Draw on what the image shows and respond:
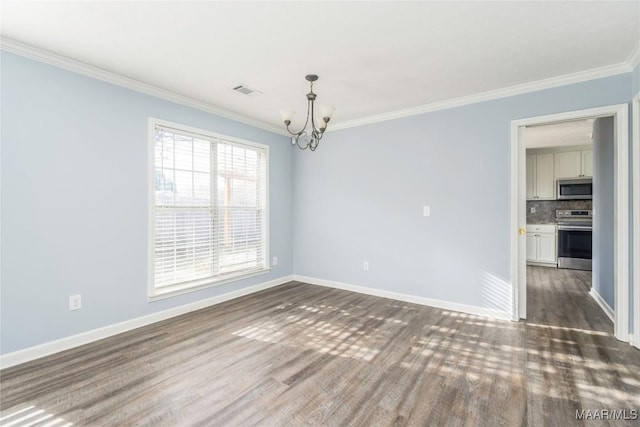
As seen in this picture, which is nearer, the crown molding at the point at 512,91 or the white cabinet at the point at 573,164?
the crown molding at the point at 512,91

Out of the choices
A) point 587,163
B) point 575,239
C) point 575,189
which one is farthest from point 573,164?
point 575,239

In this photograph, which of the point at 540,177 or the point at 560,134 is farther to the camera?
the point at 540,177

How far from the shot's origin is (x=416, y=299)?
399cm

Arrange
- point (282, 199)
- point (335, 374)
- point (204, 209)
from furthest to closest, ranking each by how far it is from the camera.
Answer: point (282, 199), point (204, 209), point (335, 374)

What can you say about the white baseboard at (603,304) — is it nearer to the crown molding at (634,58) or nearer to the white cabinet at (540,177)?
the crown molding at (634,58)

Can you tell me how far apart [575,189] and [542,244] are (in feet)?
4.23

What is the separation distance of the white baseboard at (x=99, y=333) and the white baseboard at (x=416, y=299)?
129cm

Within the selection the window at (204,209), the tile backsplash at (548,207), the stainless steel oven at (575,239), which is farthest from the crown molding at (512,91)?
the tile backsplash at (548,207)

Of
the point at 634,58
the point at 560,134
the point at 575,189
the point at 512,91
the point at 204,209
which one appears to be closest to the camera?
the point at 634,58

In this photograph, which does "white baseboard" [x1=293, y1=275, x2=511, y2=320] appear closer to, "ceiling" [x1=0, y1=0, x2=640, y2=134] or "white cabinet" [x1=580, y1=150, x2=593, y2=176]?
"ceiling" [x1=0, y1=0, x2=640, y2=134]

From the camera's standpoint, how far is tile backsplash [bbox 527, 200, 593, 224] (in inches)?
254

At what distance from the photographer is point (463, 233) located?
3660 mm

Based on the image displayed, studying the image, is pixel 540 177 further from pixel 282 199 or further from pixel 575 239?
pixel 282 199

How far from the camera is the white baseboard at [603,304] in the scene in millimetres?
3344
